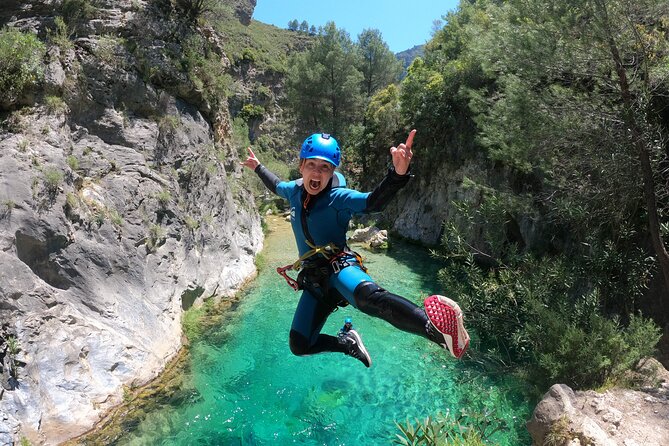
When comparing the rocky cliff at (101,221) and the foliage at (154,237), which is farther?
the foliage at (154,237)

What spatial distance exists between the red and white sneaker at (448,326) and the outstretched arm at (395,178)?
919 millimetres

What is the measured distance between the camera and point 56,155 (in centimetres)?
751

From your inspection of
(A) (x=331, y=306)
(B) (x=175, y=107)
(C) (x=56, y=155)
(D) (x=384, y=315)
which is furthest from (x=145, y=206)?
(D) (x=384, y=315)

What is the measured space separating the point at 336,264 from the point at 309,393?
14.3 ft

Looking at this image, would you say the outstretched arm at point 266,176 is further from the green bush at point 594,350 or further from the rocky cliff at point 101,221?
the green bush at point 594,350

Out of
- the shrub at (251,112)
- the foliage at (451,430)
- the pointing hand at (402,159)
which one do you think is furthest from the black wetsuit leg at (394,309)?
the shrub at (251,112)

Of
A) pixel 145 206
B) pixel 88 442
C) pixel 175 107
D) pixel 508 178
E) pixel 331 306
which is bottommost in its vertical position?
pixel 88 442

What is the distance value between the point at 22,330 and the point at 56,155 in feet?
11.3

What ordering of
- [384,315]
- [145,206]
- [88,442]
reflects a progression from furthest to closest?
1. [145,206]
2. [88,442]
3. [384,315]

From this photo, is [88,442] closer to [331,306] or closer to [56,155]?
[331,306]

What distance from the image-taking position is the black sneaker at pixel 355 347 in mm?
4520

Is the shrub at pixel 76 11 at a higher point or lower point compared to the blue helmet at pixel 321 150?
higher

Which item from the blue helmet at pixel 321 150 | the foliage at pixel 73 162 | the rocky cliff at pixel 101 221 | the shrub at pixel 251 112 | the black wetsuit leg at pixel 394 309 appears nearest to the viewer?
the black wetsuit leg at pixel 394 309

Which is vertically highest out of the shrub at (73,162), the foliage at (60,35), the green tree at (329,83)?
the green tree at (329,83)
